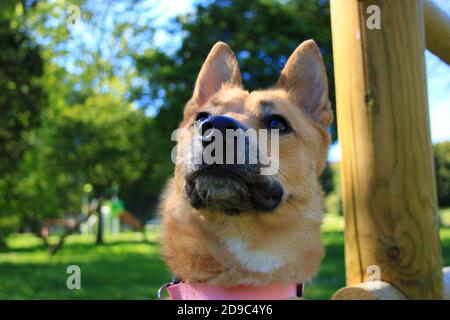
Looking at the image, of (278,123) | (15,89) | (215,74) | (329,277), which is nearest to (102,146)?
(15,89)

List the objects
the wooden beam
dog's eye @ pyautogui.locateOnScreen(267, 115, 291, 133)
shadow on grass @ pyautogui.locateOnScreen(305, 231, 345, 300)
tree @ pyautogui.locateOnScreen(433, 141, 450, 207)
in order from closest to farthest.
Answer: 1. dog's eye @ pyautogui.locateOnScreen(267, 115, 291, 133)
2. the wooden beam
3. shadow on grass @ pyautogui.locateOnScreen(305, 231, 345, 300)
4. tree @ pyautogui.locateOnScreen(433, 141, 450, 207)

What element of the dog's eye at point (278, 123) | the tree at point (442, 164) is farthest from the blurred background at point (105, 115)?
the dog's eye at point (278, 123)

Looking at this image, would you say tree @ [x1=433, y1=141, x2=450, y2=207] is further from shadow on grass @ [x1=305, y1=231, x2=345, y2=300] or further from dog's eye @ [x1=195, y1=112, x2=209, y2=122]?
dog's eye @ [x1=195, y1=112, x2=209, y2=122]

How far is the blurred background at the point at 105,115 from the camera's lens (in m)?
9.84

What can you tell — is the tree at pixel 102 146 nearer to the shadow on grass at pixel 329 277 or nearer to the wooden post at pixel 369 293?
the shadow on grass at pixel 329 277

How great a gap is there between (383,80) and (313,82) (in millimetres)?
951

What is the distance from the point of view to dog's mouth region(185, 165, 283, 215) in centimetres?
239

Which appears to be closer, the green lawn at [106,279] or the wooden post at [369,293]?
the wooden post at [369,293]

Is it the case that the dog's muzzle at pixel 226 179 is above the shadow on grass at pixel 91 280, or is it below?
above

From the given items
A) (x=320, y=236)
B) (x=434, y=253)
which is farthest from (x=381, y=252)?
(x=320, y=236)

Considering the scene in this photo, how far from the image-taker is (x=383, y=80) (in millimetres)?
2221

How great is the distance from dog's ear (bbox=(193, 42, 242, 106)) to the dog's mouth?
3.12 ft

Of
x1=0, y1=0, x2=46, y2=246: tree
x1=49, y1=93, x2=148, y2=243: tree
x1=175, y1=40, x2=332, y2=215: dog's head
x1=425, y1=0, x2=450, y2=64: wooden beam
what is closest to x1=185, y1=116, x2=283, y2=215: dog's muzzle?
x1=175, y1=40, x2=332, y2=215: dog's head
